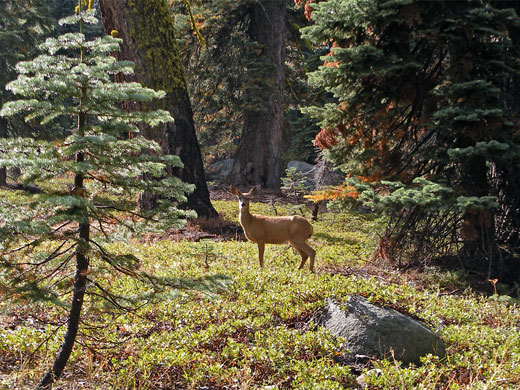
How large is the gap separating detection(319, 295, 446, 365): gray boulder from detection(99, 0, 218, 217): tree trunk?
6.59 m

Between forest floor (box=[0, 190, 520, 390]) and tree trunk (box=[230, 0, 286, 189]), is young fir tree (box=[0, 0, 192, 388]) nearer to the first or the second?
forest floor (box=[0, 190, 520, 390])

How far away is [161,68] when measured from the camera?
10.8m

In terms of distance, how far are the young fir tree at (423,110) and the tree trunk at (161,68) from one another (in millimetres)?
3744

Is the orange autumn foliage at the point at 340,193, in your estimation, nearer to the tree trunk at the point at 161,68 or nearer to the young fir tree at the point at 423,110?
the young fir tree at the point at 423,110

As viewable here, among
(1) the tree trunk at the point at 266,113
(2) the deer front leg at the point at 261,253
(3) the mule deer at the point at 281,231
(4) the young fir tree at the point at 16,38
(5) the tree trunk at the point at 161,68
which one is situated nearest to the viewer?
(2) the deer front leg at the point at 261,253

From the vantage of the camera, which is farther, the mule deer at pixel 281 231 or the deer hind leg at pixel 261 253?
the mule deer at pixel 281 231

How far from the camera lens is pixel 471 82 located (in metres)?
6.83

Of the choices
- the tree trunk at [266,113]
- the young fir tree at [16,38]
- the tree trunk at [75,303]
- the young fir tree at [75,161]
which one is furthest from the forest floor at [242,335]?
the young fir tree at [16,38]

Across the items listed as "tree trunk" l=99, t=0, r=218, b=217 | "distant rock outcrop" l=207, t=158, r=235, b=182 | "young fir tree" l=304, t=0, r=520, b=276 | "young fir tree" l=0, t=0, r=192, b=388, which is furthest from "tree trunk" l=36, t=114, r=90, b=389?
"distant rock outcrop" l=207, t=158, r=235, b=182

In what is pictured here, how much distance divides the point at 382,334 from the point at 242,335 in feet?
4.98

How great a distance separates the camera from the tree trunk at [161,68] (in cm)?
1042

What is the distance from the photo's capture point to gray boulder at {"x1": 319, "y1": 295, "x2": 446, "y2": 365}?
490cm

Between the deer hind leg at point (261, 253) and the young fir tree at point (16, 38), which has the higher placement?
the young fir tree at point (16, 38)

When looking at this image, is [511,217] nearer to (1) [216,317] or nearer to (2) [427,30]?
(2) [427,30]
